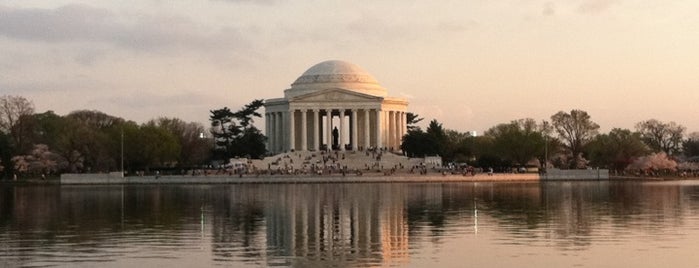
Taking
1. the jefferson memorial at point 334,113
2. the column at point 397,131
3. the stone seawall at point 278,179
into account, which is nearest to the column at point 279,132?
the jefferson memorial at point 334,113

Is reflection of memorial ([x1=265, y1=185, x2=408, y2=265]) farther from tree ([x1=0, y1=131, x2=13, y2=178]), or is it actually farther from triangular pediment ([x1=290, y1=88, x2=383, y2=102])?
triangular pediment ([x1=290, y1=88, x2=383, y2=102])

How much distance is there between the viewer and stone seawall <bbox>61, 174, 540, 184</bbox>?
3893 inches

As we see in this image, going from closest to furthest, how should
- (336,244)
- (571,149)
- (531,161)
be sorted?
1. (336,244)
2. (531,161)
3. (571,149)

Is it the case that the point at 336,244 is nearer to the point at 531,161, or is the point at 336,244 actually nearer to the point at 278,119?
the point at 531,161

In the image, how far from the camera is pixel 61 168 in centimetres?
11575

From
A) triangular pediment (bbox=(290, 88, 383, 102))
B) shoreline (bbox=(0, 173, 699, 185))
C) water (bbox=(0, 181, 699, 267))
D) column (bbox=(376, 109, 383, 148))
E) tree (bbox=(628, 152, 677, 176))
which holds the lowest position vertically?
water (bbox=(0, 181, 699, 267))

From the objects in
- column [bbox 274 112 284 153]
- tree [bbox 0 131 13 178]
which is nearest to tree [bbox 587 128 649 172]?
A: column [bbox 274 112 284 153]

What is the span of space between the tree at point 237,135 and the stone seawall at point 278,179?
29.0 meters

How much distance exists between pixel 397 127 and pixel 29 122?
47425mm

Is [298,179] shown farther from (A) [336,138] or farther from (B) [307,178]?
(A) [336,138]

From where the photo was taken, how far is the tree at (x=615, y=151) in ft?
412

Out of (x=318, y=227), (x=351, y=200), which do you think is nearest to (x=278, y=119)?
(x=351, y=200)

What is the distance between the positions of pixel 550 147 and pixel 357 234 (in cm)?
9519

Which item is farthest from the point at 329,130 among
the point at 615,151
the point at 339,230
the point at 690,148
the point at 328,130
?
the point at 339,230
